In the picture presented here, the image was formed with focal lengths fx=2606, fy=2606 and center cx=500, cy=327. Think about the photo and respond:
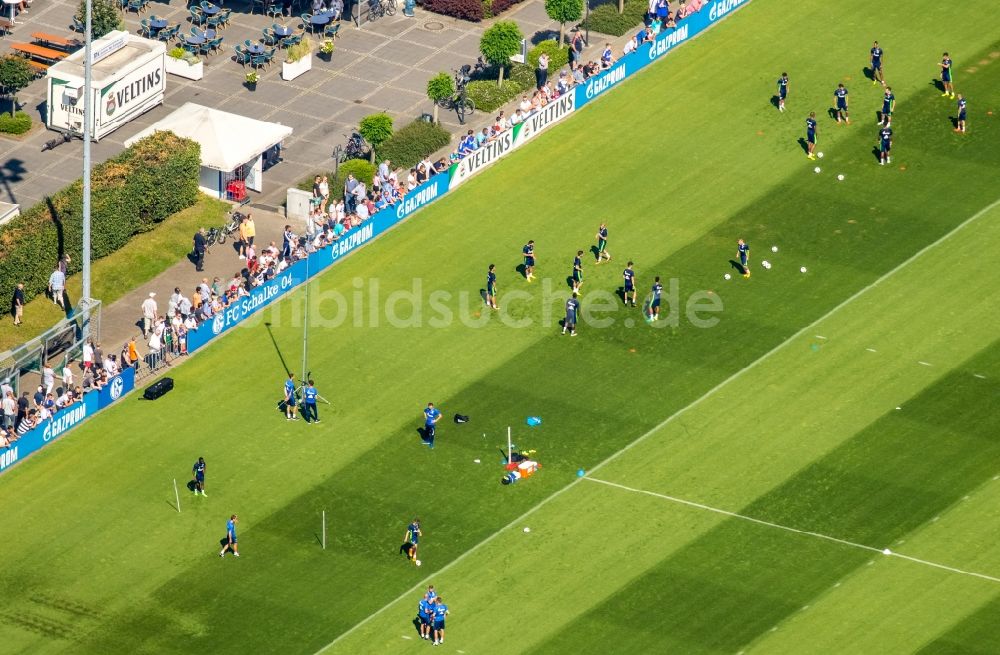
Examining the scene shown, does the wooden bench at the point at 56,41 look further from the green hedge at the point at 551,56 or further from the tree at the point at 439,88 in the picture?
the green hedge at the point at 551,56

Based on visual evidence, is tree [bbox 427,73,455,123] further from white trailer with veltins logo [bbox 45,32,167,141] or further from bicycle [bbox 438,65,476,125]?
white trailer with veltins logo [bbox 45,32,167,141]

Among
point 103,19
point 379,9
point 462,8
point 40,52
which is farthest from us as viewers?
point 379,9

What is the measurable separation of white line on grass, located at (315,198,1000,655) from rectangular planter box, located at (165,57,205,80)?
112 ft

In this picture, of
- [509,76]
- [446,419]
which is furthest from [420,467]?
[509,76]

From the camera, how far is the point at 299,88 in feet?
402

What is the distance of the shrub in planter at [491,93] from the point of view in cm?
12131

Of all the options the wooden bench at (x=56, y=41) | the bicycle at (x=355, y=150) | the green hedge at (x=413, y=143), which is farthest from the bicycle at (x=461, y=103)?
the wooden bench at (x=56, y=41)

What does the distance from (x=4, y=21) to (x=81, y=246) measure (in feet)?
71.9

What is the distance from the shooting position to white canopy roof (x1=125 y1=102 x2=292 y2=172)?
114000 mm

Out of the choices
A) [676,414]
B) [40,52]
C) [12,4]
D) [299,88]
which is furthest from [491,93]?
[676,414]

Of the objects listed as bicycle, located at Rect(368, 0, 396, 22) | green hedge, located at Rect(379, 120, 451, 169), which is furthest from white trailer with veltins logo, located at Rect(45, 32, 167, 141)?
bicycle, located at Rect(368, 0, 396, 22)

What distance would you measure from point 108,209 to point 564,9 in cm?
2603

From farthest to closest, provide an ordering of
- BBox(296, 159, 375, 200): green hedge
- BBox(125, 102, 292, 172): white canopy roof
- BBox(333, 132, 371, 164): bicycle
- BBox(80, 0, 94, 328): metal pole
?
BBox(333, 132, 371, 164): bicycle < BBox(296, 159, 375, 200): green hedge < BBox(125, 102, 292, 172): white canopy roof < BBox(80, 0, 94, 328): metal pole

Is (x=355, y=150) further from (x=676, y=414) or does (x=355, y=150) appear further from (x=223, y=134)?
(x=676, y=414)
